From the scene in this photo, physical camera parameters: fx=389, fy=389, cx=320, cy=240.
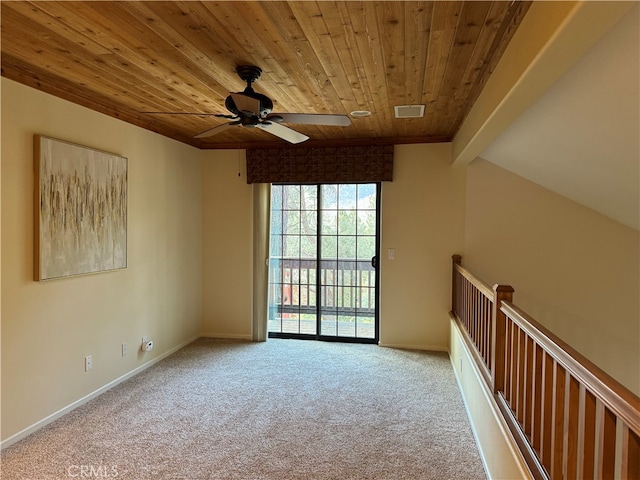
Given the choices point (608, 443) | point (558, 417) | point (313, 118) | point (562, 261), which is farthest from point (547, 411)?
point (562, 261)

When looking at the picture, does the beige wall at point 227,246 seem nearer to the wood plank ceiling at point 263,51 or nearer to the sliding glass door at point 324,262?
the sliding glass door at point 324,262

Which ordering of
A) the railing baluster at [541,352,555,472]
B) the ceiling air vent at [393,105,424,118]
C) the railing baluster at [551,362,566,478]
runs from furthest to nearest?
the ceiling air vent at [393,105,424,118], the railing baluster at [541,352,555,472], the railing baluster at [551,362,566,478]

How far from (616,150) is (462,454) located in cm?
209

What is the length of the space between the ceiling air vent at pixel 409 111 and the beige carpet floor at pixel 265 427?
8.06 ft

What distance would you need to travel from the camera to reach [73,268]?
9.75ft

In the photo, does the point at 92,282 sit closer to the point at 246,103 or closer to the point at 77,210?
the point at 77,210

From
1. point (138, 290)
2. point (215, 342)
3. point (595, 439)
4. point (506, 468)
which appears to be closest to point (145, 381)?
point (138, 290)

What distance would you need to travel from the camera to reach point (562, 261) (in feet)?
13.1

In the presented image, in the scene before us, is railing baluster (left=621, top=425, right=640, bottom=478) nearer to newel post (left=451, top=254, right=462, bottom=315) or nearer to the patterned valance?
newel post (left=451, top=254, right=462, bottom=315)

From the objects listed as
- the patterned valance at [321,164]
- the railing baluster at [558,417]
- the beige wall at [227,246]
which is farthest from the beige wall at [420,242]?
the railing baluster at [558,417]

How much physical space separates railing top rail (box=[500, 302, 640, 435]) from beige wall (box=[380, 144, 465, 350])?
9.04 ft

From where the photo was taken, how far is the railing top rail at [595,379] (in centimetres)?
98

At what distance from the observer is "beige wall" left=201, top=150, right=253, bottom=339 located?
491 cm

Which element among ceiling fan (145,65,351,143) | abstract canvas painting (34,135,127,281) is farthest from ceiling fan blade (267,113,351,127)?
abstract canvas painting (34,135,127,281)
